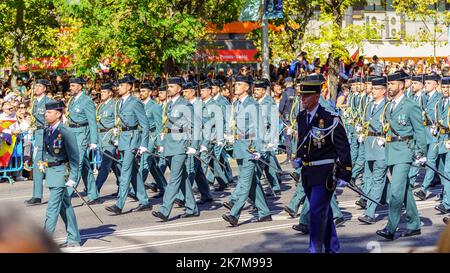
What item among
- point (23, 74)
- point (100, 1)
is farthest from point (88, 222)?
point (23, 74)

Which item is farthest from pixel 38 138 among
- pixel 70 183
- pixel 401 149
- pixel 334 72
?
pixel 334 72

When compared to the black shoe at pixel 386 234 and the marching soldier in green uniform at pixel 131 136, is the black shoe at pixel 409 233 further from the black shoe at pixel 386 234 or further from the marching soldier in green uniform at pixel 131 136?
the marching soldier in green uniform at pixel 131 136

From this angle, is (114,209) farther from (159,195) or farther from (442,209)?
(442,209)

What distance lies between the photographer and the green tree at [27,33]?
3222 cm

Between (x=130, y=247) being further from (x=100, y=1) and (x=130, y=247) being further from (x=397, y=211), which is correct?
(x=100, y=1)

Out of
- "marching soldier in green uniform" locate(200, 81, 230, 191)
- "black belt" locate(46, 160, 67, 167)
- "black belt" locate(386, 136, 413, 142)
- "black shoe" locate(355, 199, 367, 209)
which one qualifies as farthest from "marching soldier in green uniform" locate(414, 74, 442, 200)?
"black belt" locate(46, 160, 67, 167)

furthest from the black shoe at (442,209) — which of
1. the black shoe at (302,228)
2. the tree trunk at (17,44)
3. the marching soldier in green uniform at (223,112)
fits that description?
the tree trunk at (17,44)

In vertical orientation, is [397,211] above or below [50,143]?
below

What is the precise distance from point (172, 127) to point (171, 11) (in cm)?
1117

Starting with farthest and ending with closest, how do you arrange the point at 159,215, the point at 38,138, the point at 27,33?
the point at 27,33, the point at 38,138, the point at 159,215

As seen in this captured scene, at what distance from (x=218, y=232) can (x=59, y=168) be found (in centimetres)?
242

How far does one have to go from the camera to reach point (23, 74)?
132 feet

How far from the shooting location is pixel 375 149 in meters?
13.4

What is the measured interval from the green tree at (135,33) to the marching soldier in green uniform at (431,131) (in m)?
7.87
